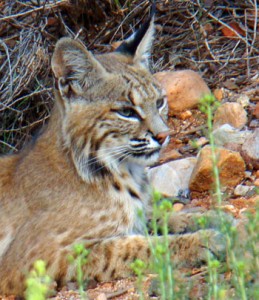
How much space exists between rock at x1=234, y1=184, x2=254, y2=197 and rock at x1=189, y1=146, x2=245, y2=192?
66 millimetres

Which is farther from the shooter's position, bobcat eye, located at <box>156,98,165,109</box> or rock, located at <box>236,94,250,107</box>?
rock, located at <box>236,94,250,107</box>

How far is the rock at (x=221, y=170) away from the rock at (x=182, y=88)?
128 cm

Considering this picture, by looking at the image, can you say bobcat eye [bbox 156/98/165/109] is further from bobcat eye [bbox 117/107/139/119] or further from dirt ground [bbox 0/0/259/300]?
dirt ground [bbox 0/0/259/300]

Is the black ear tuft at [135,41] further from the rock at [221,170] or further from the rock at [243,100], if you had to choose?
the rock at [243,100]

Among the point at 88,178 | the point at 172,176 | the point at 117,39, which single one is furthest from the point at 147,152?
the point at 117,39

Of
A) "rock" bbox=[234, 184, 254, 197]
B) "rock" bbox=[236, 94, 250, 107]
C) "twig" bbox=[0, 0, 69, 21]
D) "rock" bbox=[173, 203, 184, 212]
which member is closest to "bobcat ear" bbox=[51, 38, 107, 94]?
"rock" bbox=[173, 203, 184, 212]

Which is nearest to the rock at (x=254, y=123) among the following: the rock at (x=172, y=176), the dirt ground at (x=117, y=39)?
the dirt ground at (x=117, y=39)

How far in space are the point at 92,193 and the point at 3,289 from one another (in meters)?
0.68

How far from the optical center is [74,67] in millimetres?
4934

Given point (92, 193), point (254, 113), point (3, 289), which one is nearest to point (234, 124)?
point (254, 113)

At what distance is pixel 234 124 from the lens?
6539 mm

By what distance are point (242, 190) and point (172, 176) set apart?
0.53 meters

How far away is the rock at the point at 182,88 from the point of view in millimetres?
6891

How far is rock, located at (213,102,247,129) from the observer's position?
21.5ft
